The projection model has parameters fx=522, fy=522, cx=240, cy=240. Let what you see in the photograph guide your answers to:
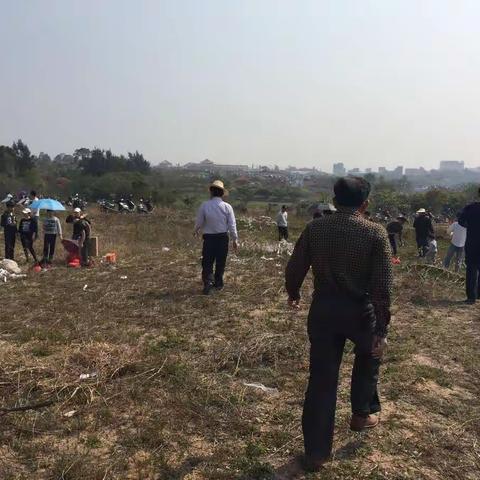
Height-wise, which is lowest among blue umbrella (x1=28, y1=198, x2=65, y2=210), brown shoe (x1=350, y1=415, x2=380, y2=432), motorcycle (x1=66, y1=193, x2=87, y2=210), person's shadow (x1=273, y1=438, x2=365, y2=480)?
person's shadow (x1=273, y1=438, x2=365, y2=480)

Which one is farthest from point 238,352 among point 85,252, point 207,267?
point 85,252

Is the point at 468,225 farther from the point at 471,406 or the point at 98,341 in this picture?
the point at 98,341

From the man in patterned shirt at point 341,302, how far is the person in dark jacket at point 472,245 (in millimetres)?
4496

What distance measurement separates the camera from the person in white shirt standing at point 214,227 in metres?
Answer: 6.98

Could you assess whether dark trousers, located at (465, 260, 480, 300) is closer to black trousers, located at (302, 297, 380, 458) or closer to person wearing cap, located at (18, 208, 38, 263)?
black trousers, located at (302, 297, 380, 458)

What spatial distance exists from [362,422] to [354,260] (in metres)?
1.05

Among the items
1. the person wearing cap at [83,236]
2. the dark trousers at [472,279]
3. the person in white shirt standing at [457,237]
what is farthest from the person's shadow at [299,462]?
the person wearing cap at [83,236]

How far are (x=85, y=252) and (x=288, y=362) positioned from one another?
6.93m

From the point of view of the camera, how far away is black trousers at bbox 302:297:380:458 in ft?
9.56

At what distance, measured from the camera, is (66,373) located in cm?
409

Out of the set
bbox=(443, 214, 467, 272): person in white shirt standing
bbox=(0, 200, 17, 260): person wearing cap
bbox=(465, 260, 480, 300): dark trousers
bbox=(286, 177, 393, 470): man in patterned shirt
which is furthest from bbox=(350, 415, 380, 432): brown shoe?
bbox=(0, 200, 17, 260): person wearing cap

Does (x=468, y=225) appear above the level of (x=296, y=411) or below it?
above

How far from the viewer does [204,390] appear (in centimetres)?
391

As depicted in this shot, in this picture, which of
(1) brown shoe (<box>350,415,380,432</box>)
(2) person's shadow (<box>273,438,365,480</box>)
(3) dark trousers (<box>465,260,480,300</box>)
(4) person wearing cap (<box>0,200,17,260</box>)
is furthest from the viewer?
(4) person wearing cap (<box>0,200,17,260</box>)
